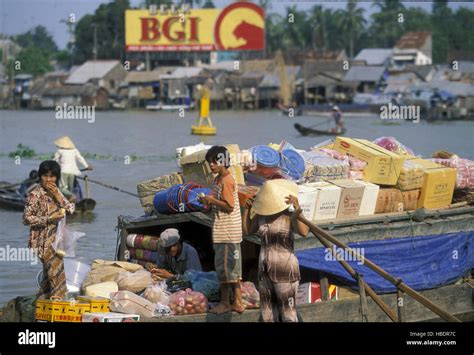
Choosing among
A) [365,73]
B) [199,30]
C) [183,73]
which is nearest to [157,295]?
[365,73]

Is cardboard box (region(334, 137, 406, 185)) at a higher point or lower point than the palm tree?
lower

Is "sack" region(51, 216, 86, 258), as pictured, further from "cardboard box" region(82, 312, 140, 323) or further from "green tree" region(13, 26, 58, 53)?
"green tree" region(13, 26, 58, 53)

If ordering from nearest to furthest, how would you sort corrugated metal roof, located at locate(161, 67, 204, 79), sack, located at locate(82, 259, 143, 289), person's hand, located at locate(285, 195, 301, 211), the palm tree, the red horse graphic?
1. person's hand, located at locate(285, 195, 301, 211)
2. sack, located at locate(82, 259, 143, 289)
3. corrugated metal roof, located at locate(161, 67, 204, 79)
4. the red horse graphic
5. the palm tree

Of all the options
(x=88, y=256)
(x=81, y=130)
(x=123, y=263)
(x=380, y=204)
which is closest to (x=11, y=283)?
(x=88, y=256)

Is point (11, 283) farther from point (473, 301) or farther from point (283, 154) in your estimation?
point (473, 301)

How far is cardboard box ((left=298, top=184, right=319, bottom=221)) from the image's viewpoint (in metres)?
7.87

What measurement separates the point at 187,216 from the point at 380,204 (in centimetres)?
165

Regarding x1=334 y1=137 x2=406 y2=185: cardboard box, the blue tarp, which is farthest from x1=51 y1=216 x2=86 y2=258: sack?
x1=334 y1=137 x2=406 y2=185: cardboard box

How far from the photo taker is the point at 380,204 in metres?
8.54

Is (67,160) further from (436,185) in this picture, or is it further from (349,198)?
(349,198)

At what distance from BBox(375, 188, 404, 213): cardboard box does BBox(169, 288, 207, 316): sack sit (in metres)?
1.89

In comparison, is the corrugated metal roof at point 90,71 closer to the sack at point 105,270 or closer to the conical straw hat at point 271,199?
the sack at point 105,270

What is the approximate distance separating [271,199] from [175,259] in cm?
159

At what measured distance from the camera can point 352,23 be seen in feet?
309
